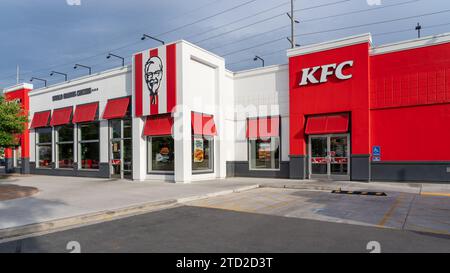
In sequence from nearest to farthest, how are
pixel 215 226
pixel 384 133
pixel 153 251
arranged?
pixel 153 251
pixel 215 226
pixel 384 133

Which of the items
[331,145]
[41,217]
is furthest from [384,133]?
[41,217]

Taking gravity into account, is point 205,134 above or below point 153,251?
above

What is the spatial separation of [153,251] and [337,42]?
15.2m

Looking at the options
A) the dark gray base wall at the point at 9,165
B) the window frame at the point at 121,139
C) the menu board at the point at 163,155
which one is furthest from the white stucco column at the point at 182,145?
the dark gray base wall at the point at 9,165

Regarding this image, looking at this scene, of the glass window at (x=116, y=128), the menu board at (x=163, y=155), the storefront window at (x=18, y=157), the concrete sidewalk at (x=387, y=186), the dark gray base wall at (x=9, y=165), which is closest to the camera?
the concrete sidewalk at (x=387, y=186)

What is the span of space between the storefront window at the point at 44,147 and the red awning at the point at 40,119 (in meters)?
0.44

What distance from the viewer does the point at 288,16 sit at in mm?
25938

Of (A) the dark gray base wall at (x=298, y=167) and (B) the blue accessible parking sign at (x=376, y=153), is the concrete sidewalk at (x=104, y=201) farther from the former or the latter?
(A) the dark gray base wall at (x=298, y=167)

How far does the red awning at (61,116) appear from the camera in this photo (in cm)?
2412

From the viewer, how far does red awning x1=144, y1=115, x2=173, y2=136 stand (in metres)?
18.5

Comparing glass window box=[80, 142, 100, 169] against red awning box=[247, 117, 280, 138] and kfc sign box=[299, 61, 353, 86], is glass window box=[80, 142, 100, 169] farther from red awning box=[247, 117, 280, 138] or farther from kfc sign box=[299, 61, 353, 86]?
kfc sign box=[299, 61, 353, 86]

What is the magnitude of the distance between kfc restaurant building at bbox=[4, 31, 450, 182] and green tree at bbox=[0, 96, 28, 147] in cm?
480

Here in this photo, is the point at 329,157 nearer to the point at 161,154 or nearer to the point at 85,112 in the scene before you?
the point at 161,154

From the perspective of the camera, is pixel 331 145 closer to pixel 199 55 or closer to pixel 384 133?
pixel 384 133
